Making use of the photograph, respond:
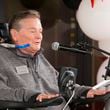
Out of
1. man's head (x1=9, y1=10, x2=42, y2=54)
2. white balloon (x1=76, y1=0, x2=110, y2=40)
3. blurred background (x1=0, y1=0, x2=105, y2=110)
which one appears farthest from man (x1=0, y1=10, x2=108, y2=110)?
blurred background (x1=0, y1=0, x2=105, y2=110)

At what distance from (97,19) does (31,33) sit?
832 mm

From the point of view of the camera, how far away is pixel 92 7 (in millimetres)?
2678

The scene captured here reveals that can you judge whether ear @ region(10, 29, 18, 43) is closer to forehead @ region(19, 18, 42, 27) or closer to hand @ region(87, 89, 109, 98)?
forehead @ region(19, 18, 42, 27)

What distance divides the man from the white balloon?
74 centimetres

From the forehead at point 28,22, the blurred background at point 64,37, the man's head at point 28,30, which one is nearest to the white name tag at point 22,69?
the man's head at point 28,30

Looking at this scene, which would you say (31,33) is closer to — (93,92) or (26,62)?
(26,62)

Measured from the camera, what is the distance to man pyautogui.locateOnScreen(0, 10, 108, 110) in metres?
1.87

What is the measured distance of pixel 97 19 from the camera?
2.63 m

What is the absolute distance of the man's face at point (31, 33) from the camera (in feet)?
6.43

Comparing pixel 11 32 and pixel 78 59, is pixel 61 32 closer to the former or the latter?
pixel 78 59

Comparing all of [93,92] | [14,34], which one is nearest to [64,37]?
[14,34]

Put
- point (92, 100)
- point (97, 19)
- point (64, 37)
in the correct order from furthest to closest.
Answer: point (64, 37) → point (97, 19) → point (92, 100)

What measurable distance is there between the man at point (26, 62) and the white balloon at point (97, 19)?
741 mm

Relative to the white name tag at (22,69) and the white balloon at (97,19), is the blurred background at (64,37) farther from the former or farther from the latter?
the white name tag at (22,69)
